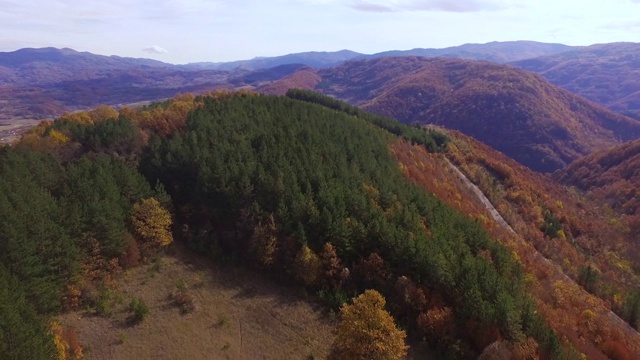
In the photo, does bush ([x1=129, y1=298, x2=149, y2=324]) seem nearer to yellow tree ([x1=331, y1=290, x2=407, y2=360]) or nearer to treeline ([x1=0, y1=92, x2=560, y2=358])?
treeline ([x1=0, y1=92, x2=560, y2=358])

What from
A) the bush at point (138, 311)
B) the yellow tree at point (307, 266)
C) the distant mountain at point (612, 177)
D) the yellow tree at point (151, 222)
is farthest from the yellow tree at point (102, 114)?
the distant mountain at point (612, 177)

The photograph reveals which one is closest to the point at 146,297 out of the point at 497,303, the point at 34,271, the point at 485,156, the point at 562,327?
the point at 34,271

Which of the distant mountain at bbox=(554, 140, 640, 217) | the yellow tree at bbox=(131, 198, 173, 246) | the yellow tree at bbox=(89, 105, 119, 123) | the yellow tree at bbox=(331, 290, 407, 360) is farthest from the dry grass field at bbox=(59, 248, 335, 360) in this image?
the distant mountain at bbox=(554, 140, 640, 217)

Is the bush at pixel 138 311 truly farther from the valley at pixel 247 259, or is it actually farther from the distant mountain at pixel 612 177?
the distant mountain at pixel 612 177

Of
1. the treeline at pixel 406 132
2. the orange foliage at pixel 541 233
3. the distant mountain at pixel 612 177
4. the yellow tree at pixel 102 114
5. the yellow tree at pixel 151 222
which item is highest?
the yellow tree at pixel 102 114

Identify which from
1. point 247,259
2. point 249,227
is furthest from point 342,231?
point 247,259

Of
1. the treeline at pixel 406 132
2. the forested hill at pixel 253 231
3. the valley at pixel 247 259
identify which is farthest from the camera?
the treeline at pixel 406 132

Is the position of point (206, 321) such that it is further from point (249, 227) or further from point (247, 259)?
point (249, 227)
